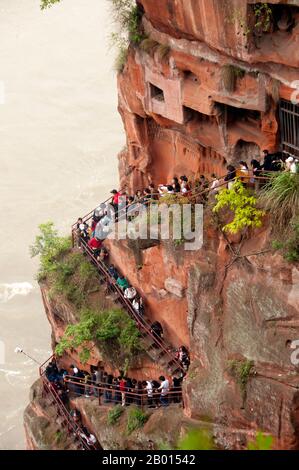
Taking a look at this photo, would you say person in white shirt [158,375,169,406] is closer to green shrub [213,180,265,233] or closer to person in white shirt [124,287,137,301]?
person in white shirt [124,287,137,301]

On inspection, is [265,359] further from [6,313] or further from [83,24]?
[83,24]

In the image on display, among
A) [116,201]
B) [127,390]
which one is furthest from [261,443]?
[116,201]

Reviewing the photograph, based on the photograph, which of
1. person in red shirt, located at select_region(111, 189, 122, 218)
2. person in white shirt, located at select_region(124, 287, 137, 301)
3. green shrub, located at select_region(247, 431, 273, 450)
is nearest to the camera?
green shrub, located at select_region(247, 431, 273, 450)

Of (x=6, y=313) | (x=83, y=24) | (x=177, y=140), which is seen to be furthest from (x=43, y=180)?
(x=177, y=140)

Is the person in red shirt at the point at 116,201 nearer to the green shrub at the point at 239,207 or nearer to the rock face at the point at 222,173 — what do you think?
the rock face at the point at 222,173

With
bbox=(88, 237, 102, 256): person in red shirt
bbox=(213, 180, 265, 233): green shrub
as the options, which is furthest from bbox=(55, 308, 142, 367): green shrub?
bbox=(213, 180, 265, 233): green shrub

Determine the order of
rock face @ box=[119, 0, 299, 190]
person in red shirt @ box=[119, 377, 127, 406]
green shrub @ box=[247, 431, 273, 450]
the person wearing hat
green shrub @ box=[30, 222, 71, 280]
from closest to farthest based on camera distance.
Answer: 1. green shrub @ box=[247, 431, 273, 450]
2. the person wearing hat
3. rock face @ box=[119, 0, 299, 190]
4. person in red shirt @ box=[119, 377, 127, 406]
5. green shrub @ box=[30, 222, 71, 280]
